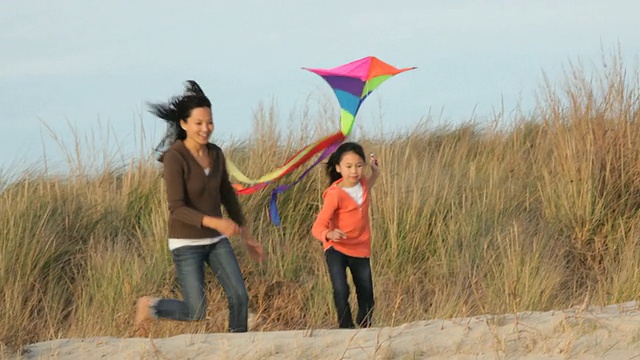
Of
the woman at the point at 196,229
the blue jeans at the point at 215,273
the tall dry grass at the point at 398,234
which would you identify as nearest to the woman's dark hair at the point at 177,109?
the woman at the point at 196,229

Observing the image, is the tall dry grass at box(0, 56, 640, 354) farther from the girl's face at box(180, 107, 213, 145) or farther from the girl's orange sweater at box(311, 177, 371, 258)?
the girl's face at box(180, 107, 213, 145)

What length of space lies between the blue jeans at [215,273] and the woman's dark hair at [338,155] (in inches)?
46.4

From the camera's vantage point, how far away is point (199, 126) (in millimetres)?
6141

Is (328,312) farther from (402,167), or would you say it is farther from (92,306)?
(402,167)

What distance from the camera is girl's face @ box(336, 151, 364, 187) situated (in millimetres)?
6770

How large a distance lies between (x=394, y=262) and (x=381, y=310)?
0.95 m

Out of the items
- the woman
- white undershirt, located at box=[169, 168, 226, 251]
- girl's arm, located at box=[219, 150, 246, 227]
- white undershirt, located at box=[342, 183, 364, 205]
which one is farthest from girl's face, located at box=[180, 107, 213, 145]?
white undershirt, located at box=[342, 183, 364, 205]

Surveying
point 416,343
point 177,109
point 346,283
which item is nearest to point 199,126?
point 177,109

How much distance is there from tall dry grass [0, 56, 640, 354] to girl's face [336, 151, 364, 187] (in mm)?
1073

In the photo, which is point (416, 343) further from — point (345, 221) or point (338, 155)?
point (338, 155)

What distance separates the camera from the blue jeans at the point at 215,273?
6031mm

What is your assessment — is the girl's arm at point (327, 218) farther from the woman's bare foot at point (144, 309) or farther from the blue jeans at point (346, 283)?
the woman's bare foot at point (144, 309)

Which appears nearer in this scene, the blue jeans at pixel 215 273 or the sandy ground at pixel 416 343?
the sandy ground at pixel 416 343

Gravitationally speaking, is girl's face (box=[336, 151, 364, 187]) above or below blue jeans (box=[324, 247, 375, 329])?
above
